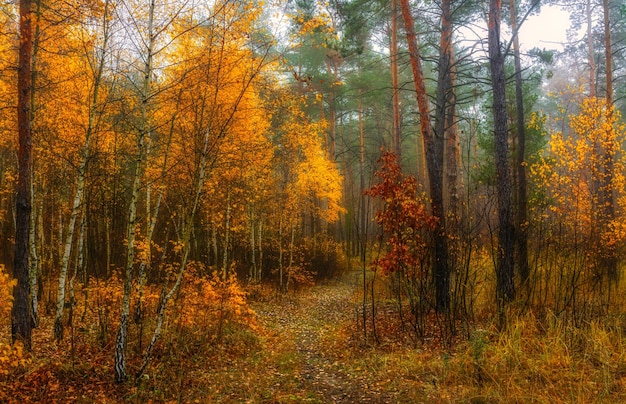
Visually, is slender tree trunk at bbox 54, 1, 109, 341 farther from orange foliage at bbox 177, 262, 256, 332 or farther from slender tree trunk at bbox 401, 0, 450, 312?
slender tree trunk at bbox 401, 0, 450, 312

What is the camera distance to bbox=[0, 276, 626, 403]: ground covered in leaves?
4.42 m

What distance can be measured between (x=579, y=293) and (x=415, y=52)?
5.76 metres

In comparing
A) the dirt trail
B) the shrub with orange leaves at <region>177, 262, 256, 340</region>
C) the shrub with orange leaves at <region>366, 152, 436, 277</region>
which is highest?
the shrub with orange leaves at <region>366, 152, 436, 277</region>

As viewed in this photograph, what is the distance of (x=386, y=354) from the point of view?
20.2ft

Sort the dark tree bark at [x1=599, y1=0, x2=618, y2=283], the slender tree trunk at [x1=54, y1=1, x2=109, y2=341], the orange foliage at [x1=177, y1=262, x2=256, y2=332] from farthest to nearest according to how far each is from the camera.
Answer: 1. the dark tree bark at [x1=599, y1=0, x2=618, y2=283]
2. the orange foliage at [x1=177, y1=262, x2=256, y2=332]
3. the slender tree trunk at [x1=54, y1=1, x2=109, y2=341]

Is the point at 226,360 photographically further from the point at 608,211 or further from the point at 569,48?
the point at 569,48

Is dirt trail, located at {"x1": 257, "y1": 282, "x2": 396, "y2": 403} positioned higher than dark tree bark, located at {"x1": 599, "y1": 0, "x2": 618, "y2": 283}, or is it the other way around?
dark tree bark, located at {"x1": 599, "y1": 0, "x2": 618, "y2": 283}

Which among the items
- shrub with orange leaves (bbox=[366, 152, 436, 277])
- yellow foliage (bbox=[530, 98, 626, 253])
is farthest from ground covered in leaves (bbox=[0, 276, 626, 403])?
yellow foliage (bbox=[530, 98, 626, 253])

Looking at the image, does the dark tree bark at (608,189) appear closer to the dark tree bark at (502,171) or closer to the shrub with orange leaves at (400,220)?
the dark tree bark at (502,171)

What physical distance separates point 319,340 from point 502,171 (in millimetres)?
4833

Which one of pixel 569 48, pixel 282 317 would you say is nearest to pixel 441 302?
pixel 282 317

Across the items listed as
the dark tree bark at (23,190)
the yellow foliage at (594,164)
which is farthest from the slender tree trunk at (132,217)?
the yellow foliage at (594,164)

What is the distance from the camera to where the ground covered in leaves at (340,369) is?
14.5 feet

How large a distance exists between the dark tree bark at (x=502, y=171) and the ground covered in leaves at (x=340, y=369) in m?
0.82
